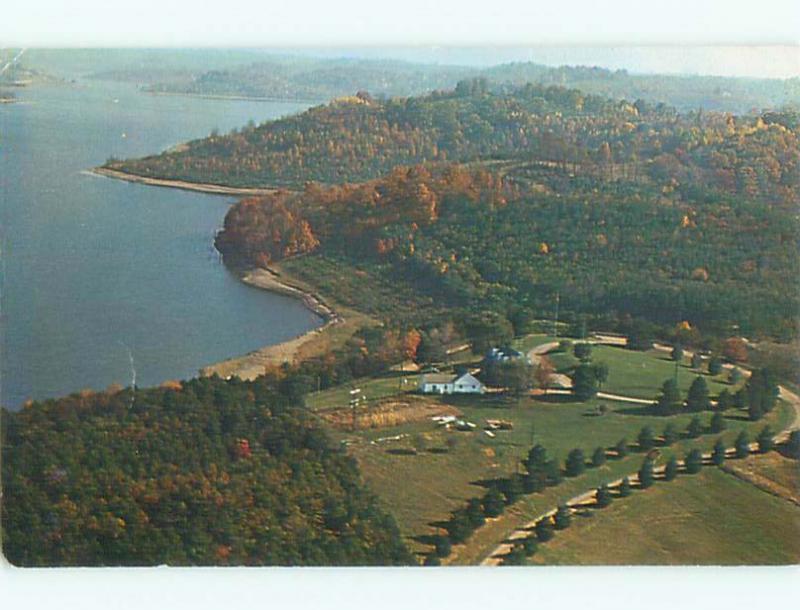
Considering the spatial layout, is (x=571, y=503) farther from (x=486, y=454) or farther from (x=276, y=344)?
(x=276, y=344)

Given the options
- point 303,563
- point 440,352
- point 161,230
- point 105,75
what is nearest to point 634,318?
point 440,352

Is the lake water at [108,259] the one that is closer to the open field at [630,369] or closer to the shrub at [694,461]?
the open field at [630,369]

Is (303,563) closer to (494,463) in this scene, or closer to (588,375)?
(494,463)

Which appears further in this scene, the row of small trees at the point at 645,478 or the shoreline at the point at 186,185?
the shoreline at the point at 186,185

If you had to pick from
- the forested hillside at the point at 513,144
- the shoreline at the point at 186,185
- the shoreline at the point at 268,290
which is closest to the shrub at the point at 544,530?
the shoreline at the point at 268,290

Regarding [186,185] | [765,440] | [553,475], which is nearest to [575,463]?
[553,475]

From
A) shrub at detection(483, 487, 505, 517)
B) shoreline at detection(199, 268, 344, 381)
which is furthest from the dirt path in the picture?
shoreline at detection(199, 268, 344, 381)
